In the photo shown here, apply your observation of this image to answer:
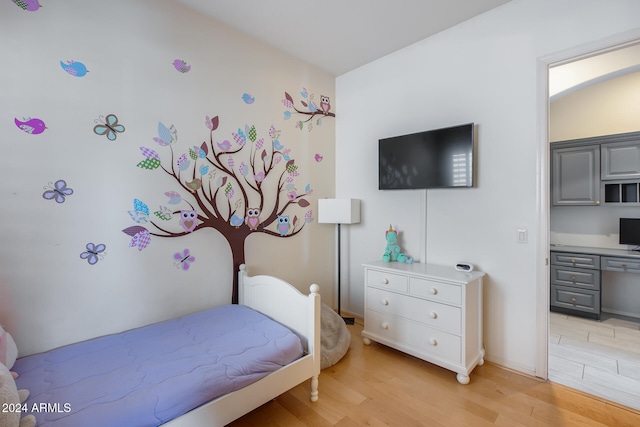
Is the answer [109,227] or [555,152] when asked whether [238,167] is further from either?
[555,152]

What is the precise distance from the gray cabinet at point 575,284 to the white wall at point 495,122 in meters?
1.77

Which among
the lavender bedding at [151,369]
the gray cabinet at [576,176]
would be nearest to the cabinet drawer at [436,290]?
the lavender bedding at [151,369]

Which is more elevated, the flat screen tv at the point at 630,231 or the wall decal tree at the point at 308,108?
the wall decal tree at the point at 308,108

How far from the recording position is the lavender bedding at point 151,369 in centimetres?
117

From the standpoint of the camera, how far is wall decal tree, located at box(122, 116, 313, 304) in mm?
2115

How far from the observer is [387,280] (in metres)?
2.48

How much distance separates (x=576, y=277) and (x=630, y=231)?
28.6 inches

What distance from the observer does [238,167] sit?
254 centimetres

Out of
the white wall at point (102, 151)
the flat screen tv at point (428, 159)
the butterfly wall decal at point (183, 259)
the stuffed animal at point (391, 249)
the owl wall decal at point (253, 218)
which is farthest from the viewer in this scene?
the stuffed animal at point (391, 249)

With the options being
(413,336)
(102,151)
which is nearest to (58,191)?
(102,151)

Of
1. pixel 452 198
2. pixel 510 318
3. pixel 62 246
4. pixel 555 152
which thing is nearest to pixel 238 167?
pixel 62 246

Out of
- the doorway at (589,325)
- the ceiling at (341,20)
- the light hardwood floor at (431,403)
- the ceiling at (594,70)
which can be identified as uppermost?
the ceiling at (341,20)

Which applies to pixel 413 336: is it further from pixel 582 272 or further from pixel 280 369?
pixel 582 272

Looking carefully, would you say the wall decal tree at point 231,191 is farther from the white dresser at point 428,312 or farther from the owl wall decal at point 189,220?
the white dresser at point 428,312
